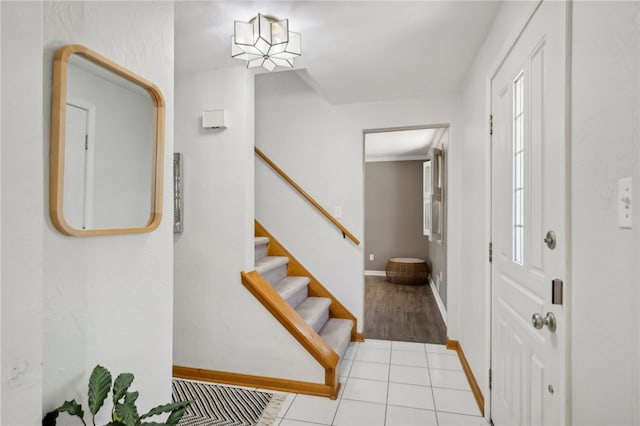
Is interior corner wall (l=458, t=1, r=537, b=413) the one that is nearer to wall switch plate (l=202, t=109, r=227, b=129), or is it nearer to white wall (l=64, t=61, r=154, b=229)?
white wall (l=64, t=61, r=154, b=229)

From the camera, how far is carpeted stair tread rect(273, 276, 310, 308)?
263 cm

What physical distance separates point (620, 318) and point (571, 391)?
39cm

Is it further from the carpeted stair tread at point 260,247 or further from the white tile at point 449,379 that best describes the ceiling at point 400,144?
the white tile at point 449,379

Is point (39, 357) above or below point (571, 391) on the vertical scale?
above

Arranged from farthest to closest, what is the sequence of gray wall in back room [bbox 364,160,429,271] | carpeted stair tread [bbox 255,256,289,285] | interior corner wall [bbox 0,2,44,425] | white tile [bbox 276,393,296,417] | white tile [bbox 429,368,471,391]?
gray wall in back room [bbox 364,160,429,271] → carpeted stair tread [bbox 255,256,289,285] → white tile [bbox 429,368,471,391] → white tile [bbox 276,393,296,417] → interior corner wall [bbox 0,2,44,425]

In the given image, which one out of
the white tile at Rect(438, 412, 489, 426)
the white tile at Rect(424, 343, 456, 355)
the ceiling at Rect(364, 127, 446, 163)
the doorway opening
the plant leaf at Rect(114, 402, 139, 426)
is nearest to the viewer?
the plant leaf at Rect(114, 402, 139, 426)

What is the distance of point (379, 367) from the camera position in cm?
255

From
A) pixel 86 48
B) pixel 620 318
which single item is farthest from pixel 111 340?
pixel 620 318

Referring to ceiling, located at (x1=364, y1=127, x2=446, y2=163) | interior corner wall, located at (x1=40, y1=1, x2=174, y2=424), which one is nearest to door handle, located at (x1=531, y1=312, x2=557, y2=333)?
interior corner wall, located at (x1=40, y1=1, x2=174, y2=424)

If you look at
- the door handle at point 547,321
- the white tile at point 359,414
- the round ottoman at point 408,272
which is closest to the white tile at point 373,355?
the white tile at point 359,414

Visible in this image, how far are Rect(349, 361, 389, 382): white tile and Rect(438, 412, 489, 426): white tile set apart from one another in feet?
1.66

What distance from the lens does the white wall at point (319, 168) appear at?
310cm

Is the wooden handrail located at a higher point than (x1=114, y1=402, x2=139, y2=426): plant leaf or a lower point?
higher

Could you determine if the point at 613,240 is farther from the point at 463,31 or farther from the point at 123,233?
the point at 463,31
